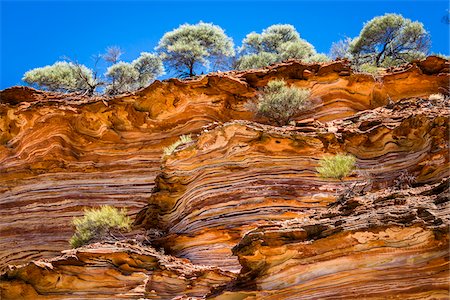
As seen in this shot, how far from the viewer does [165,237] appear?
13.3 metres

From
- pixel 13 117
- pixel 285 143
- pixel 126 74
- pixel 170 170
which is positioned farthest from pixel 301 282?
pixel 126 74

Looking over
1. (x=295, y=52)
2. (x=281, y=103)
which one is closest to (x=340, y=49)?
(x=295, y=52)

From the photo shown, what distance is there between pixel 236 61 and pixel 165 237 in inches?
555

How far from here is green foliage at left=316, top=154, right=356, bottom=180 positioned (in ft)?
41.1

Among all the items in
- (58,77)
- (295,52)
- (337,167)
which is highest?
(295,52)

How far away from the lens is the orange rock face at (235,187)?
8.55m

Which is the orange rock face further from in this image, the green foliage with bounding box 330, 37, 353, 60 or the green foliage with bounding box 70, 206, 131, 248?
the green foliage with bounding box 330, 37, 353, 60

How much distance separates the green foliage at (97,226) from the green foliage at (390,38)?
1424cm

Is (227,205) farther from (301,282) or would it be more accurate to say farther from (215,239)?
(301,282)

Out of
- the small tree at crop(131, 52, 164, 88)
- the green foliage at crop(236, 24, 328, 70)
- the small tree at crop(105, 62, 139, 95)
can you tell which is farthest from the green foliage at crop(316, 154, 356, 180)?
the small tree at crop(131, 52, 164, 88)

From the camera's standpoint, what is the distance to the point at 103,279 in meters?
11.2

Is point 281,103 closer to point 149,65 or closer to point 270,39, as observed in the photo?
point 149,65

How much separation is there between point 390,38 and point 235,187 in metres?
15.0

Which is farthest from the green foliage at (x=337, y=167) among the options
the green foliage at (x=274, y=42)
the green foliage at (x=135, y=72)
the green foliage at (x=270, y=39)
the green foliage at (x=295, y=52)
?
the green foliage at (x=270, y=39)
